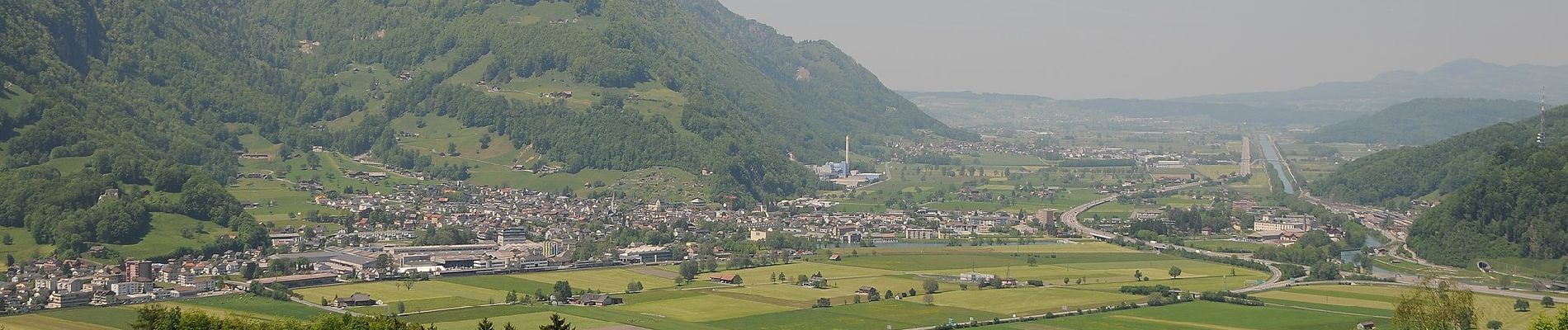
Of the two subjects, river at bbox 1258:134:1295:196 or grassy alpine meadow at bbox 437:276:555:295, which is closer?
grassy alpine meadow at bbox 437:276:555:295

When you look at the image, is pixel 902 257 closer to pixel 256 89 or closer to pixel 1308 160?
pixel 256 89

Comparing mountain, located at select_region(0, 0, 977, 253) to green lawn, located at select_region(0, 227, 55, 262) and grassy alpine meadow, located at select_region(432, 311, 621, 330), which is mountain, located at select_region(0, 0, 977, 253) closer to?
green lawn, located at select_region(0, 227, 55, 262)

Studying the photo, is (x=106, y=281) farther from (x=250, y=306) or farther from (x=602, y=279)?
(x=602, y=279)

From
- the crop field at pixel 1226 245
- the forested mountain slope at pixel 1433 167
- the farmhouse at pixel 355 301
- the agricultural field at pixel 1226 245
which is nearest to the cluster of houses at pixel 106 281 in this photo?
the farmhouse at pixel 355 301

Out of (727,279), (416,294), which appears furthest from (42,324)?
(727,279)

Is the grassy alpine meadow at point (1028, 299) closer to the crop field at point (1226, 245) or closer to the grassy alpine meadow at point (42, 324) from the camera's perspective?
the crop field at point (1226, 245)

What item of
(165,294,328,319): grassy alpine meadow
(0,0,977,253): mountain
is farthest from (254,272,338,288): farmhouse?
(0,0,977,253): mountain

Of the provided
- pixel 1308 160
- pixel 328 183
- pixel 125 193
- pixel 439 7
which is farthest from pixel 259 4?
pixel 1308 160
